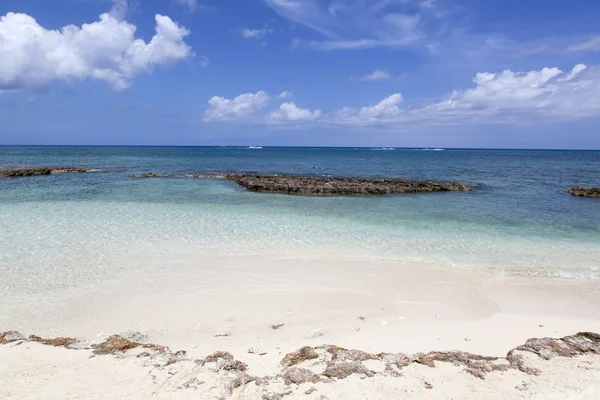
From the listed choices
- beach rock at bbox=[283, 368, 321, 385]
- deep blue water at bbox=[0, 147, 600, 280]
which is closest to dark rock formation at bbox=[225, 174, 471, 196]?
deep blue water at bbox=[0, 147, 600, 280]

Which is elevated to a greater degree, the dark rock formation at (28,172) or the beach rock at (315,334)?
the dark rock formation at (28,172)

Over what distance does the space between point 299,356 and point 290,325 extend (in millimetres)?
1387

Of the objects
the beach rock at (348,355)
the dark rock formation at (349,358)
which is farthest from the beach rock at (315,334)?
the beach rock at (348,355)

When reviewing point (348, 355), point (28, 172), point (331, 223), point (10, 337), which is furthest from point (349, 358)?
point (28, 172)

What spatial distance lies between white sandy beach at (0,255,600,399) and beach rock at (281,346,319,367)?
0.15 meters

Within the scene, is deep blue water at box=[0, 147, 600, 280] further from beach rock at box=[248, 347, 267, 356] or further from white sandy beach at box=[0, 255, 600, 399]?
beach rock at box=[248, 347, 267, 356]

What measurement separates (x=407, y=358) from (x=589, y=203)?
23.0 m

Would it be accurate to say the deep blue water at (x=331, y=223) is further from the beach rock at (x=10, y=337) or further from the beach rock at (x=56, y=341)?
the beach rock at (x=56, y=341)

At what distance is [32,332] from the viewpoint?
6.62m

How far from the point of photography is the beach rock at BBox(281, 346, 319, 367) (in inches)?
215

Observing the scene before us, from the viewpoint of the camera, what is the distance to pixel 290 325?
22.9ft

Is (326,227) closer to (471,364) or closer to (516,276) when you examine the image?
(516,276)

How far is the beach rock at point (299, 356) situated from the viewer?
5465 mm

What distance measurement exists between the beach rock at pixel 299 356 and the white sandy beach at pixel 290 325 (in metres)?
0.15
